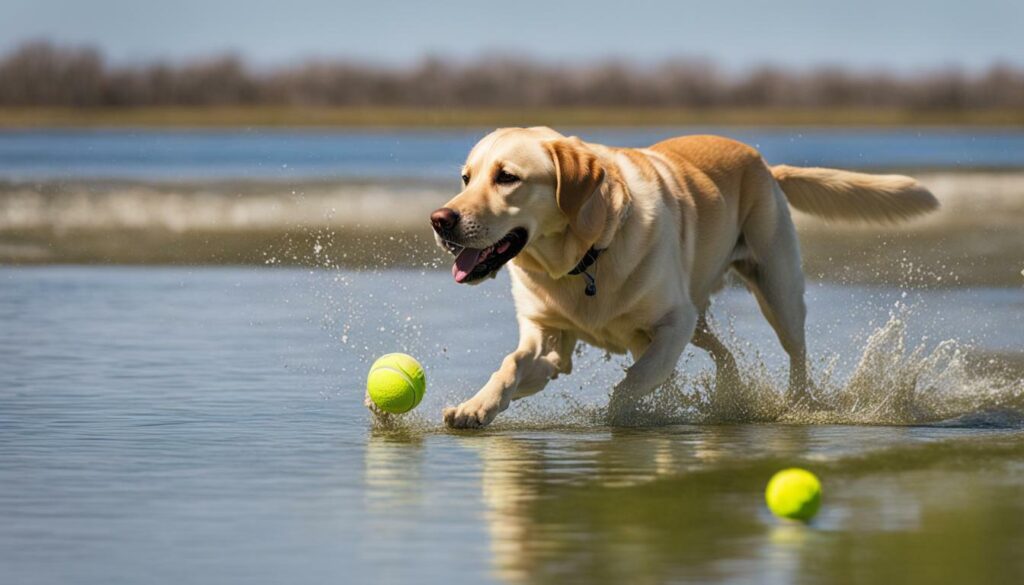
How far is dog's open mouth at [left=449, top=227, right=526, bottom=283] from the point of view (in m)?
7.41

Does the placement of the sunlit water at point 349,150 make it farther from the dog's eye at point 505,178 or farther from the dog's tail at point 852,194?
the dog's eye at point 505,178

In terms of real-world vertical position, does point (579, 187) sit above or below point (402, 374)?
above

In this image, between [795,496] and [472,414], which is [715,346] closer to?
[472,414]

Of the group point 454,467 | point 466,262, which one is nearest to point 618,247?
point 466,262

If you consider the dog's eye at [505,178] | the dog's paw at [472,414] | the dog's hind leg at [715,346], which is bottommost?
the dog's paw at [472,414]

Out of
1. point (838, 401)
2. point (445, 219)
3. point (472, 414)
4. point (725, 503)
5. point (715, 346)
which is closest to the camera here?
point (725, 503)

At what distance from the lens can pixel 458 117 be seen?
73875mm

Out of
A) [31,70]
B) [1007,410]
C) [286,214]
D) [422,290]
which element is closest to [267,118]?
[31,70]

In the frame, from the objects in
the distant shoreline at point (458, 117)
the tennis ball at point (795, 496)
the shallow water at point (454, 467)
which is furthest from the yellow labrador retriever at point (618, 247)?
the distant shoreline at point (458, 117)

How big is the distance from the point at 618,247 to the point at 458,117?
66.5m

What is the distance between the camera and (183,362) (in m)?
10.2

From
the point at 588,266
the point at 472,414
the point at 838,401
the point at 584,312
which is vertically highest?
the point at 588,266

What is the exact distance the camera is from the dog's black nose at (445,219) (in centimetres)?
720

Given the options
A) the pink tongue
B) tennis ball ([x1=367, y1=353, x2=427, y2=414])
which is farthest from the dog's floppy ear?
tennis ball ([x1=367, y1=353, x2=427, y2=414])
